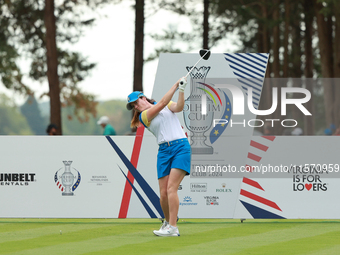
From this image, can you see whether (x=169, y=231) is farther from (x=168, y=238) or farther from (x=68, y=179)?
(x=68, y=179)

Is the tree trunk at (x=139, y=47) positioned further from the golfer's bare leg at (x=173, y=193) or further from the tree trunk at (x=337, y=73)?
the golfer's bare leg at (x=173, y=193)

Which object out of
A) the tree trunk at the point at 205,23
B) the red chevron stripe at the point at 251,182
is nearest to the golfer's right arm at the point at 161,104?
the red chevron stripe at the point at 251,182

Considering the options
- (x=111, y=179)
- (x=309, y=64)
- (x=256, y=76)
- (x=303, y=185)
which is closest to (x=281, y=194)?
(x=303, y=185)

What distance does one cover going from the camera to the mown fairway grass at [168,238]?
286 inches

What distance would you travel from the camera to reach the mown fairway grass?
727cm

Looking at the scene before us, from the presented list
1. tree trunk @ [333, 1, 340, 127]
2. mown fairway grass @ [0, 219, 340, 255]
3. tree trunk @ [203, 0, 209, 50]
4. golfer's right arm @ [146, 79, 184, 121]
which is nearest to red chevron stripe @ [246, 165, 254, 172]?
mown fairway grass @ [0, 219, 340, 255]

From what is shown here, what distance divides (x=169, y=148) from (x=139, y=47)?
14515 millimetres

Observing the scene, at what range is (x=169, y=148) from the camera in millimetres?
8523

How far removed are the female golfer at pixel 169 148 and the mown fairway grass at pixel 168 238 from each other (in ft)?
1.39

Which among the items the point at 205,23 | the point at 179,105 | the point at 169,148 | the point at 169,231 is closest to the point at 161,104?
the point at 179,105

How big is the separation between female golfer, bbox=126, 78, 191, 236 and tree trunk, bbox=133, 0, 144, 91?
13.8 m

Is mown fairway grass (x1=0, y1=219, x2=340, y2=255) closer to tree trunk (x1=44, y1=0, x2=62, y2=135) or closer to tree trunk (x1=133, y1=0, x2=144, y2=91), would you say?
tree trunk (x1=133, y1=0, x2=144, y2=91)

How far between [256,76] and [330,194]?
2255mm

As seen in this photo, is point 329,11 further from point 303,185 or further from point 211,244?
point 211,244
